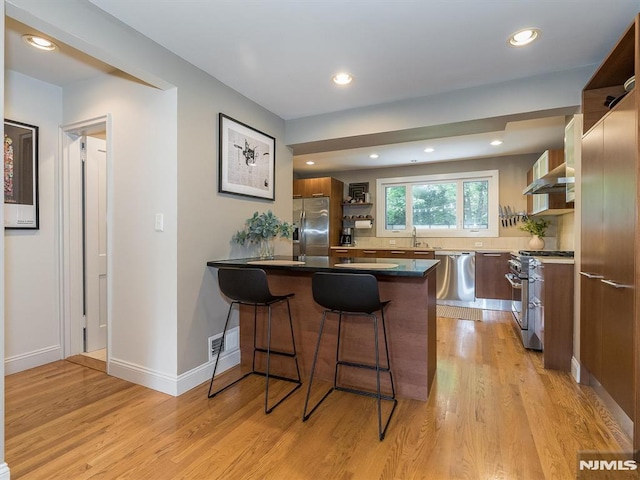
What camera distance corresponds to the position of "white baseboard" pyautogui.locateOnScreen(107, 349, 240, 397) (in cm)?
239

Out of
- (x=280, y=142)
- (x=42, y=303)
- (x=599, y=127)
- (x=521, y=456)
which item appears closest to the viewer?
(x=521, y=456)

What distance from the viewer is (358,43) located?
7.21 ft

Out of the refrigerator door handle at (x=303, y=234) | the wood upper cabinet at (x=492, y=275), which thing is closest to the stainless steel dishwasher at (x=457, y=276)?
the wood upper cabinet at (x=492, y=275)

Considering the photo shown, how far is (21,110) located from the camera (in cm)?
275

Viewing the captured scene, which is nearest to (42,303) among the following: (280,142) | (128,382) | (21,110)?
(128,382)

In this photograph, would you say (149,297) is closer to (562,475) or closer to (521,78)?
(562,475)

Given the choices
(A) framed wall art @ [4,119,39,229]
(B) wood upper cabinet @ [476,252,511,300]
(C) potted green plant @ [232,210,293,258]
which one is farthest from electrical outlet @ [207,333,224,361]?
(B) wood upper cabinet @ [476,252,511,300]

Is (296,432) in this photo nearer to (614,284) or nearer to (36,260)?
(614,284)

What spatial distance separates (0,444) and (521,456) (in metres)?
2.39

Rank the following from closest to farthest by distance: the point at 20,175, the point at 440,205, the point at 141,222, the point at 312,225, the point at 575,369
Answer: the point at 141,222
the point at 575,369
the point at 20,175
the point at 440,205
the point at 312,225

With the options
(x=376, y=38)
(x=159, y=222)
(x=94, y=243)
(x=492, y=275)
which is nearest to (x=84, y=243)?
(x=94, y=243)

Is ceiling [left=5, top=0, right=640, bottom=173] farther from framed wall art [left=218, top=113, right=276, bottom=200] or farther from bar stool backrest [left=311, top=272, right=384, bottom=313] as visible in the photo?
bar stool backrest [left=311, top=272, right=384, bottom=313]

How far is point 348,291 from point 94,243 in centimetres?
261

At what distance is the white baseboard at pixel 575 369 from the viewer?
256 centimetres
